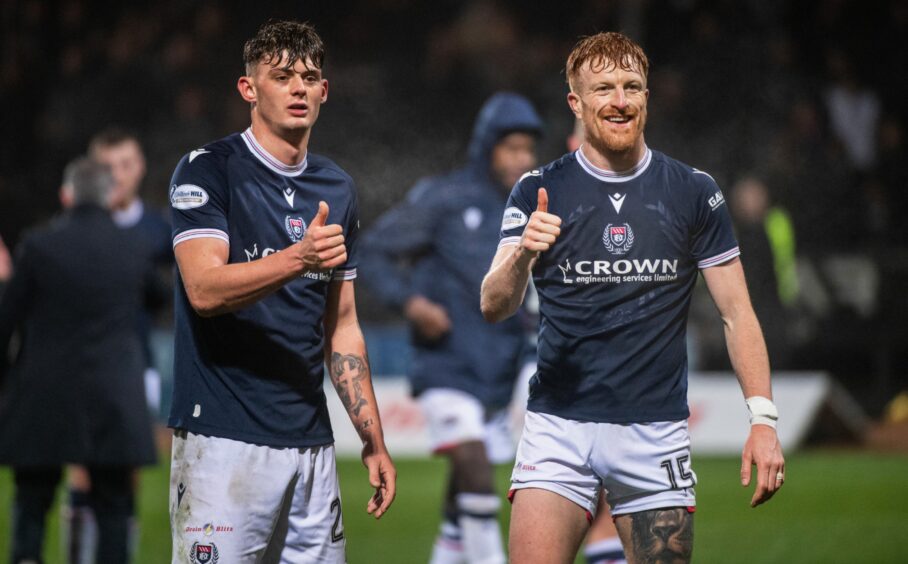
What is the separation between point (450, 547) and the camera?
715cm

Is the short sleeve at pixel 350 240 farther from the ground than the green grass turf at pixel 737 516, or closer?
farther from the ground

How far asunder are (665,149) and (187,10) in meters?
6.68

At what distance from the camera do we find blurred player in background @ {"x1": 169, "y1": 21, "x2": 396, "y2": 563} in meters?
4.22

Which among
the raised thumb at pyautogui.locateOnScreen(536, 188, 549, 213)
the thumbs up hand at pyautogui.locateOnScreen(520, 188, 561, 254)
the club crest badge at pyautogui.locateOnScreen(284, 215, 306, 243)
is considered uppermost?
the raised thumb at pyautogui.locateOnScreen(536, 188, 549, 213)

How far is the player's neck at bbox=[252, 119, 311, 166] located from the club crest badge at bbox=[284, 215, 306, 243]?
0.64 feet

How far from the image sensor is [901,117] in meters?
17.2

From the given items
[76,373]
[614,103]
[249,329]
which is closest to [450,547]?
[76,373]

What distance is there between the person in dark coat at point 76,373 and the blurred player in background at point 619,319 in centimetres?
272

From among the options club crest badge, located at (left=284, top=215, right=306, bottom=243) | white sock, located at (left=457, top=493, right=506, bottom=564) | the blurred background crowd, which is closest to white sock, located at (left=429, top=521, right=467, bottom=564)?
white sock, located at (left=457, top=493, right=506, bottom=564)

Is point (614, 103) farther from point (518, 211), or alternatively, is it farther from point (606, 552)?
point (606, 552)

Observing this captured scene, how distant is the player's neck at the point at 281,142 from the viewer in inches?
172

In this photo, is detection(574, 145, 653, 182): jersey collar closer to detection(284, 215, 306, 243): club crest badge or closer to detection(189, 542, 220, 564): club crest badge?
detection(284, 215, 306, 243): club crest badge

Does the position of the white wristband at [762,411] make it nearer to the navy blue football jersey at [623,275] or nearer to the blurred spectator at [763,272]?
the navy blue football jersey at [623,275]

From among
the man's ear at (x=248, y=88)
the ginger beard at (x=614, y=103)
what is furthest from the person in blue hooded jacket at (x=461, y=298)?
the man's ear at (x=248, y=88)
